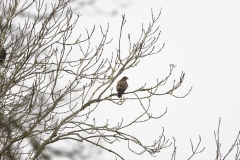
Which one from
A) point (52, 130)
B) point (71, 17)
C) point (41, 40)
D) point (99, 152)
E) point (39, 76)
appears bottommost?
point (99, 152)

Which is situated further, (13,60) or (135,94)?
(135,94)

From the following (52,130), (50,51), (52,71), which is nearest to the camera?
(52,130)

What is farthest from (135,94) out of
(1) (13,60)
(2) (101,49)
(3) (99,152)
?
(3) (99,152)

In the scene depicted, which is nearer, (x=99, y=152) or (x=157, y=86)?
(x=99, y=152)

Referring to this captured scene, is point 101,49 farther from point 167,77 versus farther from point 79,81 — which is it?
point 167,77

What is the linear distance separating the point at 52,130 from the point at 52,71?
31.0 inches

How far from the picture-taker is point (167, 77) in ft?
18.0

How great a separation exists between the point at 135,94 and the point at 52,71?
1300 millimetres

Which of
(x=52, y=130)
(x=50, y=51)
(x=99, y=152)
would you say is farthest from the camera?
(x=50, y=51)

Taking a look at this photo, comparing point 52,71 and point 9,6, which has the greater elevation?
point 9,6

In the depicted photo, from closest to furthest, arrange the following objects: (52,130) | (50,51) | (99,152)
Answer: (99,152) → (52,130) → (50,51)

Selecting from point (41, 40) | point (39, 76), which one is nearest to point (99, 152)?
point (39, 76)

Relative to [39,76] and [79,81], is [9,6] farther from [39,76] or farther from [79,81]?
[79,81]

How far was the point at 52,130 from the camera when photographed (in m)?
4.86
